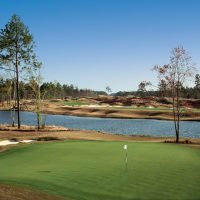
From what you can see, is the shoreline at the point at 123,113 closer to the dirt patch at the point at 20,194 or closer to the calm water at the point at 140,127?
the calm water at the point at 140,127

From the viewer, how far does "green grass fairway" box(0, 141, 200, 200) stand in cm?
1420

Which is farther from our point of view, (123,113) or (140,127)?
(123,113)

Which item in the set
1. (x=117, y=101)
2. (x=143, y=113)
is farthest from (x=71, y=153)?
(x=117, y=101)

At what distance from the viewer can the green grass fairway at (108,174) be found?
46.6 ft

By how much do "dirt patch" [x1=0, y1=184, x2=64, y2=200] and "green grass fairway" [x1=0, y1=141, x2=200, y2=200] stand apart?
0.52m

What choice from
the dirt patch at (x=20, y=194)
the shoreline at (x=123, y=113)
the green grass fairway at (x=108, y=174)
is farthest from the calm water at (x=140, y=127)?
the dirt patch at (x=20, y=194)

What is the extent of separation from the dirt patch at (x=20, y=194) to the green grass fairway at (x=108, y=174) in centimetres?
52

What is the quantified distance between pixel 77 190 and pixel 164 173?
479 centimetres

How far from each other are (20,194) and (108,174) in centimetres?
477

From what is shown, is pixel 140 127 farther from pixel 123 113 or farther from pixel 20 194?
pixel 20 194

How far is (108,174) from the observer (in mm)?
16875

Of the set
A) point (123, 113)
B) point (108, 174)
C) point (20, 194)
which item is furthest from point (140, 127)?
point (20, 194)

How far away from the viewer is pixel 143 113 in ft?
337

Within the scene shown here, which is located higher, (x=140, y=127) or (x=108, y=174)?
(x=108, y=174)
